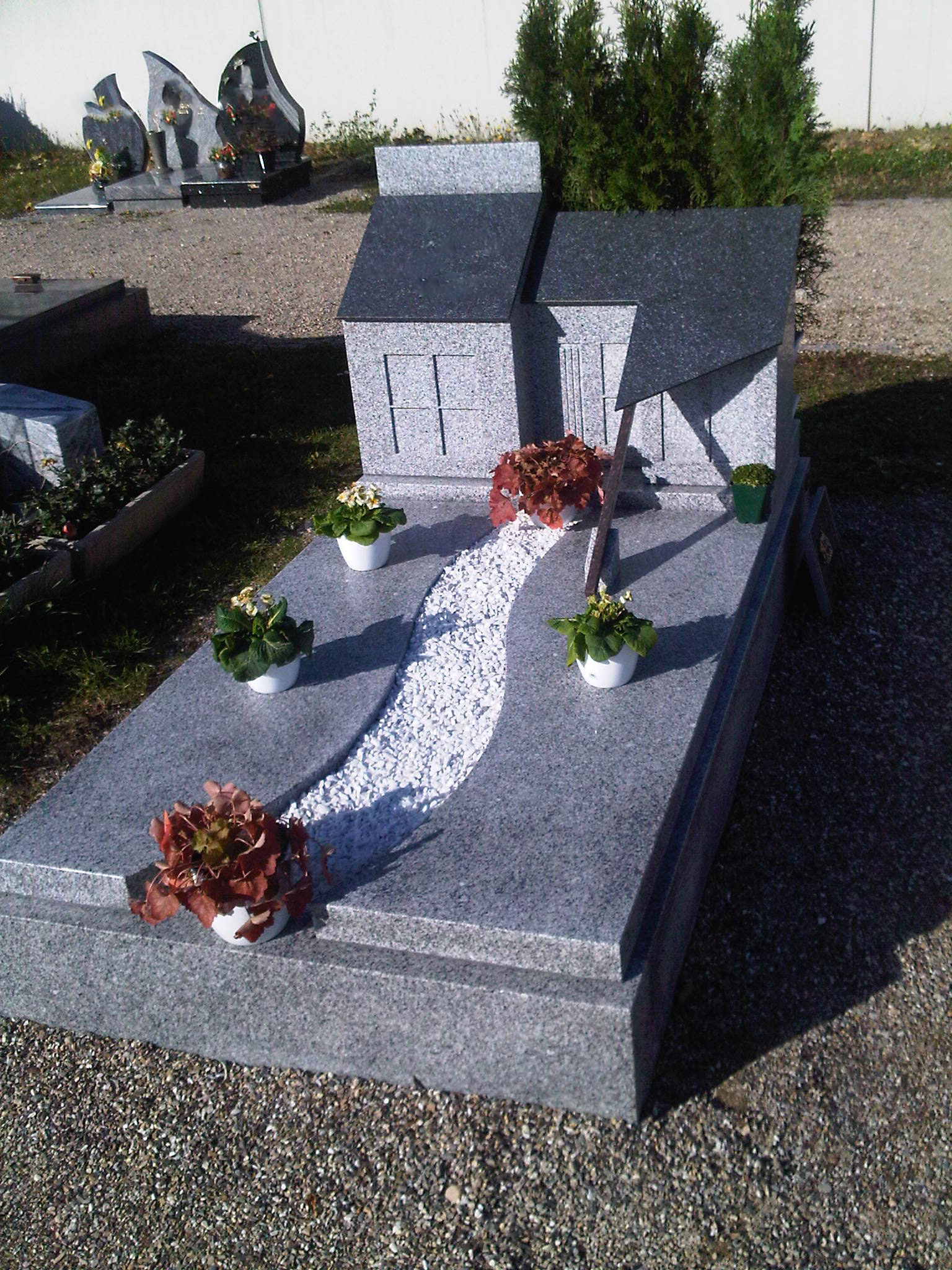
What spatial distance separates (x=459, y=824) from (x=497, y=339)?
2923 mm

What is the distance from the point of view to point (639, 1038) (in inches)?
143

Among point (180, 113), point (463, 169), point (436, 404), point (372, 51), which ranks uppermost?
point (372, 51)

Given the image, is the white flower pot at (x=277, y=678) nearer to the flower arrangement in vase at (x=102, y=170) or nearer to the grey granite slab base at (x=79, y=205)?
the grey granite slab base at (x=79, y=205)

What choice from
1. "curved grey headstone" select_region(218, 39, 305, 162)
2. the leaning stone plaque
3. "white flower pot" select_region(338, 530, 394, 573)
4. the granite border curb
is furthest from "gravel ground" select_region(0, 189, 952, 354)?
"white flower pot" select_region(338, 530, 394, 573)

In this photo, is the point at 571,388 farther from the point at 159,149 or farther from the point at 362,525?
the point at 159,149

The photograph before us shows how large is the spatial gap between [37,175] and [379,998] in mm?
20681

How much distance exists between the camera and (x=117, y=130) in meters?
18.7

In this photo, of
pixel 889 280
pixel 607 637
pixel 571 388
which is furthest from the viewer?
pixel 889 280

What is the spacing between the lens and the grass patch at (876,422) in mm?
7922

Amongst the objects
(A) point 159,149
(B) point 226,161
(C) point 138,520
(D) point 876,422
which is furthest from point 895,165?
→ (C) point 138,520

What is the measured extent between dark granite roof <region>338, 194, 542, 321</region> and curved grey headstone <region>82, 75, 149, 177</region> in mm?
14012

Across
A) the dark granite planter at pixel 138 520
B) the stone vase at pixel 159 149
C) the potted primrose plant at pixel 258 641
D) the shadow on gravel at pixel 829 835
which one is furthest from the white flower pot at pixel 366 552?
the stone vase at pixel 159 149

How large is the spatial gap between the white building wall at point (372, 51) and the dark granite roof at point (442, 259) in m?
13.2

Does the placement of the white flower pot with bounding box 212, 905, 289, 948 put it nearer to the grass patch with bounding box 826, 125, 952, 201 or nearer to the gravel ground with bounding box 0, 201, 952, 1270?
the gravel ground with bounding box 0, 201, 952, 1270
